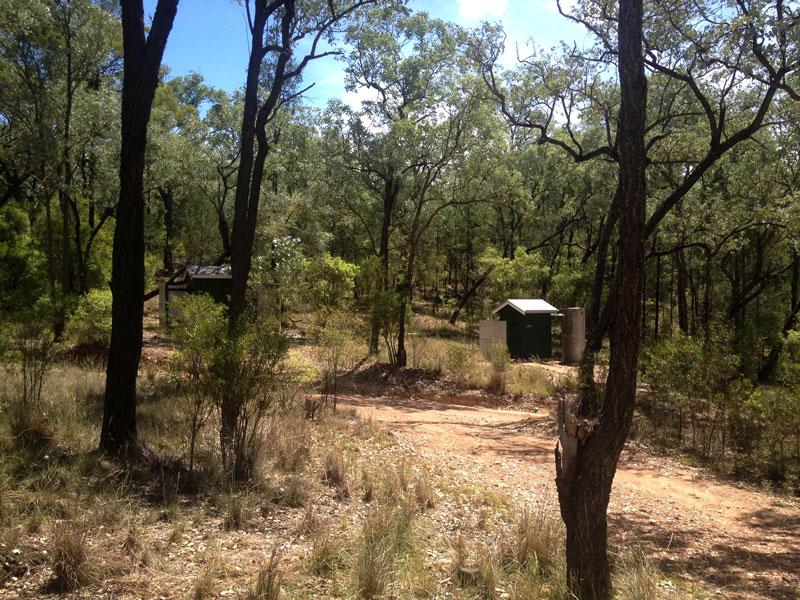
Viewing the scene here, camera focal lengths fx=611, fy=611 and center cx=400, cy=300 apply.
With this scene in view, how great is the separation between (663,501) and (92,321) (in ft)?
43.5

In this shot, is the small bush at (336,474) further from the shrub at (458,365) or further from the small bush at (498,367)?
the shrub at (458,365)

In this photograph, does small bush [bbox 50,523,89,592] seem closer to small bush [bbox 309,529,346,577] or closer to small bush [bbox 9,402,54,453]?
small bush [bbox 309,529,346,577]

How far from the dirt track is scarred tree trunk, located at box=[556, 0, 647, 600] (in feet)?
5.03

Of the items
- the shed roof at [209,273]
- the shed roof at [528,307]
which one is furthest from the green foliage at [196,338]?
the shed roof at [209,273]

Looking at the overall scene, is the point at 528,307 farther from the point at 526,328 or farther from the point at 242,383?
the point at 242,383

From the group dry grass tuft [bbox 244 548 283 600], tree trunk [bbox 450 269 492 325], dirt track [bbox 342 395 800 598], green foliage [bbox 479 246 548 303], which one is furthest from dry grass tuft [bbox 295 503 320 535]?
tree trunk [bbox 450 269 492 325]

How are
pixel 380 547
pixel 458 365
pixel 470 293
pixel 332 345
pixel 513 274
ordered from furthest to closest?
pixel 470 293, pixel 513 274, pixel 458 365, pixel 332 345, pixel 380 547

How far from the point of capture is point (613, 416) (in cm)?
434

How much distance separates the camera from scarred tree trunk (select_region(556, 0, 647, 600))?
433 centimetres

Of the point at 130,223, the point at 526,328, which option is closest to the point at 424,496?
the point at 130,223

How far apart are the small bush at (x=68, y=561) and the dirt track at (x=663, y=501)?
15.8ft

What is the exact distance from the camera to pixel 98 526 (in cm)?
493

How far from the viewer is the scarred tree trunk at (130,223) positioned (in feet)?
24.0

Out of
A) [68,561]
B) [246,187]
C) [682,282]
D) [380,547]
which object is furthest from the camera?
[682,282]
